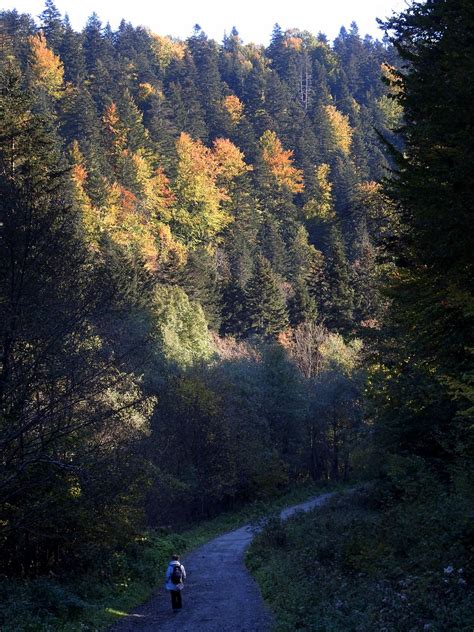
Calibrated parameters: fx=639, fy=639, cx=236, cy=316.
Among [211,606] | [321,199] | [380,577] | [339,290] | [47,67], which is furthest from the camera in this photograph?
[321,199]

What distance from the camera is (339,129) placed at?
109 metres

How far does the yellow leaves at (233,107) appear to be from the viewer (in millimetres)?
106375

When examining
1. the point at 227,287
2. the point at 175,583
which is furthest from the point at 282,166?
the point at 175,583

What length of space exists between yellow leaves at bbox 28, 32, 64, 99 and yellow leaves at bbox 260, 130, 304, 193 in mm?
31581

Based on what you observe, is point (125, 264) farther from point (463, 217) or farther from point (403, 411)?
point (463, 217)

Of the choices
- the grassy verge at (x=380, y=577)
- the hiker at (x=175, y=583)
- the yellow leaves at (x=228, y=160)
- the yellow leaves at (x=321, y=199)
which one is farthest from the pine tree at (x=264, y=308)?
the hiker at (x=175, y=583)

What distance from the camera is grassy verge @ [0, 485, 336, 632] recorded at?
11031 mm

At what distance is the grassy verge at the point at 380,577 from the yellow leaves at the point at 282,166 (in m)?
80.7

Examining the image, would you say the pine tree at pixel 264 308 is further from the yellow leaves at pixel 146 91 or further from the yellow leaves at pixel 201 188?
the yellow leaves at pixel 146 91

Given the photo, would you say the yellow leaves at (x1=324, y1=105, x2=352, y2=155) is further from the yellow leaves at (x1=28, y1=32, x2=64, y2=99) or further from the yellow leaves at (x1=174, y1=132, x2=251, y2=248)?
the yellow leaves at (x1=28, y1=32, x2=64, y2=99)

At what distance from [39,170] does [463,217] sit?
11.3 m

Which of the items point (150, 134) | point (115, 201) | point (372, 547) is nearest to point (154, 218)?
point (115, 201)

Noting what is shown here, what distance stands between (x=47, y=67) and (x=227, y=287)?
44899mm

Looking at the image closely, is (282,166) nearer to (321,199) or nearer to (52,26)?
(321,199)
